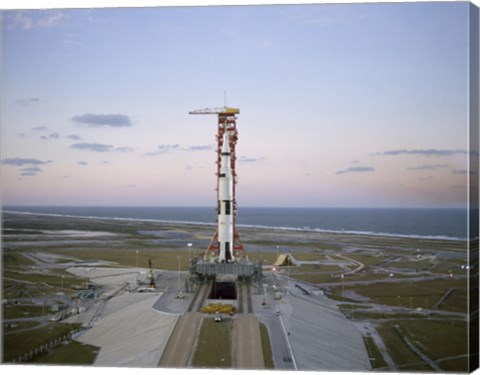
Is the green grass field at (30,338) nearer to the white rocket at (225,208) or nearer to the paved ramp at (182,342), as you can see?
the paved ramp at (182,342)

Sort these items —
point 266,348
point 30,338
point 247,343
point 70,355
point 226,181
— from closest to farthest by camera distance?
1. point 266,348
2. point 247,343
3. point 70,355
4. point 30,338
5. point 226,181

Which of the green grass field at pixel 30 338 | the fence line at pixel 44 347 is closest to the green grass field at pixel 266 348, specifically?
the fence line at pixel 44 347

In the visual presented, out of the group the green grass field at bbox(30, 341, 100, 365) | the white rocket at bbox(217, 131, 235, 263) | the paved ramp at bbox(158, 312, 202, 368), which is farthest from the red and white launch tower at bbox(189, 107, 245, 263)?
the green grass field at bbox(30, 341, 100, 365)

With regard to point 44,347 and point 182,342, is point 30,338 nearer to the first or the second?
point 44,347

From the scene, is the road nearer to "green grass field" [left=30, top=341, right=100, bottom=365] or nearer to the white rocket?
"green grass field" [left=30, top=341, right=100, bottom=365]

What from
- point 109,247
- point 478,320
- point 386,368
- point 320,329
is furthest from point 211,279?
point 109,247

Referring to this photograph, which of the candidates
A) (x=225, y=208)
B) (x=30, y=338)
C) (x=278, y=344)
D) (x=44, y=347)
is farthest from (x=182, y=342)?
(x=225, y=208)
